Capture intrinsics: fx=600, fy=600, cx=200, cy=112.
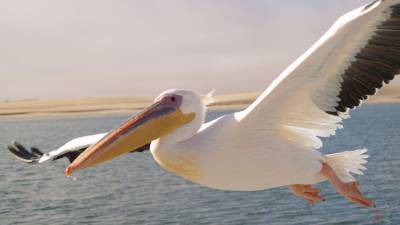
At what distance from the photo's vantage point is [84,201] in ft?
62.7

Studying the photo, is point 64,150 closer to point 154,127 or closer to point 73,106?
point 154,127

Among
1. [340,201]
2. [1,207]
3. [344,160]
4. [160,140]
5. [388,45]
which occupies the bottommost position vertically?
[340,201]

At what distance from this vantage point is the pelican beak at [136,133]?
8.80 ft

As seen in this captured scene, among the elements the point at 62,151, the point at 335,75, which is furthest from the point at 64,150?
the point at 335,75

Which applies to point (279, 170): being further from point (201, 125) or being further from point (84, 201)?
point (84, 201)

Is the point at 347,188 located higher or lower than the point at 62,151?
lower

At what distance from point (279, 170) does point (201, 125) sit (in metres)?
0.45

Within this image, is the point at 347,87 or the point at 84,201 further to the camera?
the point at 84,201

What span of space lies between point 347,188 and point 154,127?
3.68 ft

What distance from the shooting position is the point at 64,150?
13.9ft

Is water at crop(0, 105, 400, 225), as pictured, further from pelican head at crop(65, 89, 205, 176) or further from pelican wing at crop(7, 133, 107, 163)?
pelican head at crop(65, 89, 205, 176)

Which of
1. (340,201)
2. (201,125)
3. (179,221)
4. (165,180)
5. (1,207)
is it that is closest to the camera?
(201,125)

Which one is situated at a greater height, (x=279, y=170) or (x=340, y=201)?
(x=279, y=170)

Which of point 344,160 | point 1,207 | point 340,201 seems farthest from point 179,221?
point 344,160
